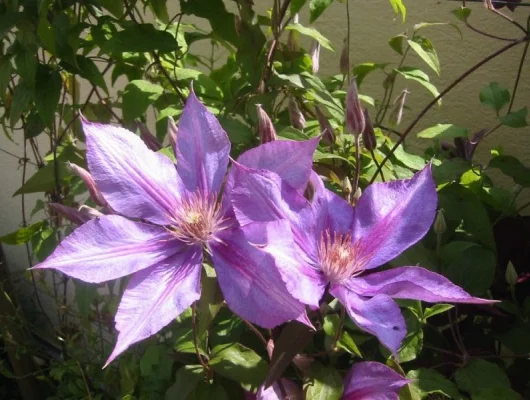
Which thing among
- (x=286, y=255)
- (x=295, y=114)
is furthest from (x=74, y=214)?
(x=295, y=114)

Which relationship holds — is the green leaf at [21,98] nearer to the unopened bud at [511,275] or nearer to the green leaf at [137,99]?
the green leaf at [137,99]

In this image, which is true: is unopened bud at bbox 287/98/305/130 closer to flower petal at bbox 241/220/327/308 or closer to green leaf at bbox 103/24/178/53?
green leaf at bbox 103/24/178/53

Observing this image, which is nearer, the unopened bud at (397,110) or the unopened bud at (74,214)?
the unopened bud at (74,214)

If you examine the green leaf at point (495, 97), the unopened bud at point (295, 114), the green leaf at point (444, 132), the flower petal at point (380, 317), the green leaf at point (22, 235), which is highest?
the flower petal at point (380, 317)

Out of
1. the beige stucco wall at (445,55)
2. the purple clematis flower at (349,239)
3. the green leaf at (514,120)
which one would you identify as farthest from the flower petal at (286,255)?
the beige stucco wall at (445,55)

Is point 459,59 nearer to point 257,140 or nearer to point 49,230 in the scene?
point 257,140

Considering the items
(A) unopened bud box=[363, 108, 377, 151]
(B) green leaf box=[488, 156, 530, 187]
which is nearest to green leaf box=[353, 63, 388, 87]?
(B) green leaf box=[488, 156, 530, 187]

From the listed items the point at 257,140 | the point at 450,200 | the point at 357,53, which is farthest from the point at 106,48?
the point at 357,53

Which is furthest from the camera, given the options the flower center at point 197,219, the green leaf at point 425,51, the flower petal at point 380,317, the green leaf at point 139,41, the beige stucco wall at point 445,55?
the beige stucco wall at point 445,55

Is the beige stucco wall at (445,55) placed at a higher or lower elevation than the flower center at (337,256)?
lower
